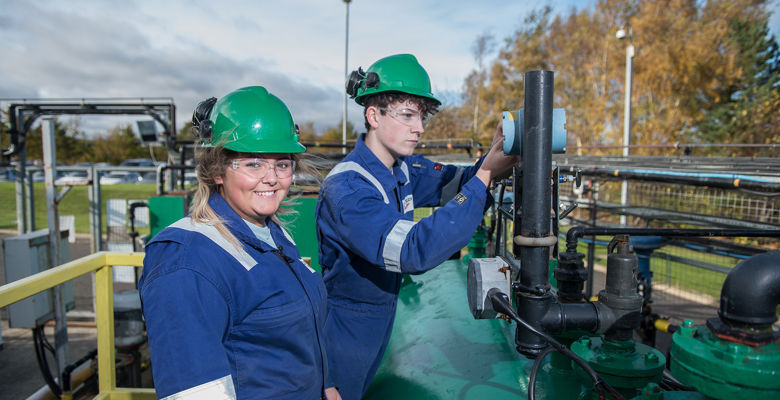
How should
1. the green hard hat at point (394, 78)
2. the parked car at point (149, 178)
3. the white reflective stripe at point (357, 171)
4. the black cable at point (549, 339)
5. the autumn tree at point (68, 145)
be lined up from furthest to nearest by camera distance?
the autumn tree at point (68, 145), the parked car at point (149, 178), the green hard hat at point (394, 78), the white reflective stripe at point (357, 171), the black cable at point (549, 339)

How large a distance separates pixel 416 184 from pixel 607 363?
147cm

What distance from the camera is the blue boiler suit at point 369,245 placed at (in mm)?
1486

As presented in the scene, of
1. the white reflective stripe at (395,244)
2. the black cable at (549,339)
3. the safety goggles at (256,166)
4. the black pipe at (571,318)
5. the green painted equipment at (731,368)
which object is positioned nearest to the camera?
the green painted equipment at (731,368)

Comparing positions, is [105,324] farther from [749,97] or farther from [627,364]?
[749,97]

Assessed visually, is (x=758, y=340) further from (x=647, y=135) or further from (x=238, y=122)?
(x=647, y=135)

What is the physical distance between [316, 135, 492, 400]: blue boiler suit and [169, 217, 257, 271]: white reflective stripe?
1.49 ft

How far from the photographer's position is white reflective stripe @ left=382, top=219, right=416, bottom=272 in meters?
1.51

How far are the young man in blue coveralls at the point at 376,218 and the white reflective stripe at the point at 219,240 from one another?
Answer: 45cm

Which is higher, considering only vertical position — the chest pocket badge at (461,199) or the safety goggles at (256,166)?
the safety goggles at (256,166)

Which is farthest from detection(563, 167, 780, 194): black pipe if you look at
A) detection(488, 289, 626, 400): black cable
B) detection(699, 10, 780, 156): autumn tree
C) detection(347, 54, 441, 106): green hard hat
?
detection(699, 10, 780, 156): autumn tree

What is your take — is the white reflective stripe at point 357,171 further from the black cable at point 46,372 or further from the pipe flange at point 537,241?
the black cable at point 46,372

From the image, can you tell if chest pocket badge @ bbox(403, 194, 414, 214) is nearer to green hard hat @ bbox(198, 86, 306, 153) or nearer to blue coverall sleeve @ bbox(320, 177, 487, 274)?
blue coverall sleeve @ bbox(320, 177, 487, 274)

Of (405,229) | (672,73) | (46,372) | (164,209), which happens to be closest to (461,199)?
(405,229)

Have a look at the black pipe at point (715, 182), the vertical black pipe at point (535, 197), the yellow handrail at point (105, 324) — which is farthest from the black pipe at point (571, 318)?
the black pipe at point (715, 182)
